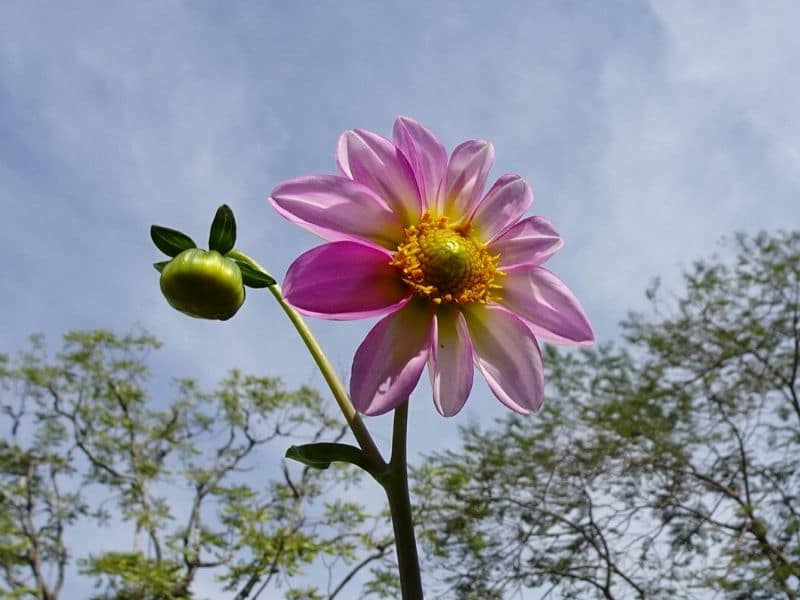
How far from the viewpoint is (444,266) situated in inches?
21.0

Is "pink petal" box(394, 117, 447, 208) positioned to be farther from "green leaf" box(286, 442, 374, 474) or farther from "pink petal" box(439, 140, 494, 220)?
"green leaf" box(286, 442, 374, 474)

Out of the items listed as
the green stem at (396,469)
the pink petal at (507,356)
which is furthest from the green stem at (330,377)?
the pink petal at (507,356)

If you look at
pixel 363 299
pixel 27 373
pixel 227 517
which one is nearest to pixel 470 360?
pixel 363 299

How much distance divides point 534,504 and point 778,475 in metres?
1.44

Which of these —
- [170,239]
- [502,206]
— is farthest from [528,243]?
[170,239]

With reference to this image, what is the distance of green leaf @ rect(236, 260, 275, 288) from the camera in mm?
500

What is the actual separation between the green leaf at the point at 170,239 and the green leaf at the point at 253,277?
0.11ft

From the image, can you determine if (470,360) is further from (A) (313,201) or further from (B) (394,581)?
(B) (394,581)

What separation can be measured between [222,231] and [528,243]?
0.71 feet

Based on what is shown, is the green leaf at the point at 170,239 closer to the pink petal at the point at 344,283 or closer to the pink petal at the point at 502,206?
the pink petal at the point at 344,283

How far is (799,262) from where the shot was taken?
16.8 ft

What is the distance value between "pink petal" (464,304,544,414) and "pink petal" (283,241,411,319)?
0.20 ft

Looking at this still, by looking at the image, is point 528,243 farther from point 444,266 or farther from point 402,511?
point 402,511

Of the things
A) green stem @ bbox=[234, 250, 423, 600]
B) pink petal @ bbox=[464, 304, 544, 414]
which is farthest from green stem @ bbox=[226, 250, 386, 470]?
pink petal @ bbox=[464, 304, 544, 414]
